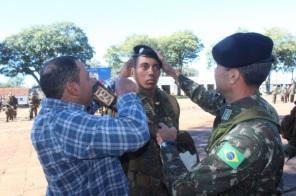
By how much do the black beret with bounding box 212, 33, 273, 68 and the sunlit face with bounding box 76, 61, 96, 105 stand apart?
26.4 inches

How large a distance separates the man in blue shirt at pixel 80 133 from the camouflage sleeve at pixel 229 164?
0.31 metres

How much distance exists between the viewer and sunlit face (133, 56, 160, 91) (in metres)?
3.47

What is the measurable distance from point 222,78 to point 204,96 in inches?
42.8

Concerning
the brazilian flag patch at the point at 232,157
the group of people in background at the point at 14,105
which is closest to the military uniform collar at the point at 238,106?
the brazilian flag patch at the point at 232,157

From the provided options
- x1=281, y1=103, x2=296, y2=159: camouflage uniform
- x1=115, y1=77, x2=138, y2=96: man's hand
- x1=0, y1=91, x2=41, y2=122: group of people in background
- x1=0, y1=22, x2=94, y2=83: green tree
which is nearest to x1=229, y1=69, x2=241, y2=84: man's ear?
x1=115, y1=77, x2=138, y2=96: man's hand

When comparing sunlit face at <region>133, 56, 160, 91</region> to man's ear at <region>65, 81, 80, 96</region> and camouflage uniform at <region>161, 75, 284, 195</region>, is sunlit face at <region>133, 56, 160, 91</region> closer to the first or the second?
man's ear at <region>65, 81, 80, 96</region>

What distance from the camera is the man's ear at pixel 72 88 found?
7.32ft

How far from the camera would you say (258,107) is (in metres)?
2.07

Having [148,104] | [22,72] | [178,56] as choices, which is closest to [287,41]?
[178,56]

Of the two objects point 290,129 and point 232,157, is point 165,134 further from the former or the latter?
point 290,129

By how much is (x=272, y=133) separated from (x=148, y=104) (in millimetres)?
1529

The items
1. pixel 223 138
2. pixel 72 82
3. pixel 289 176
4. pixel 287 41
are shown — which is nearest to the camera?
pixel 223 138

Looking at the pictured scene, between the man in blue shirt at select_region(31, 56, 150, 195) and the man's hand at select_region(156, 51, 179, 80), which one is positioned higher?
the man's hand at select_region(156, 51, 179, 80)

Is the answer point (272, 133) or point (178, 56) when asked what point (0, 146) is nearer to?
point (272, 133)
